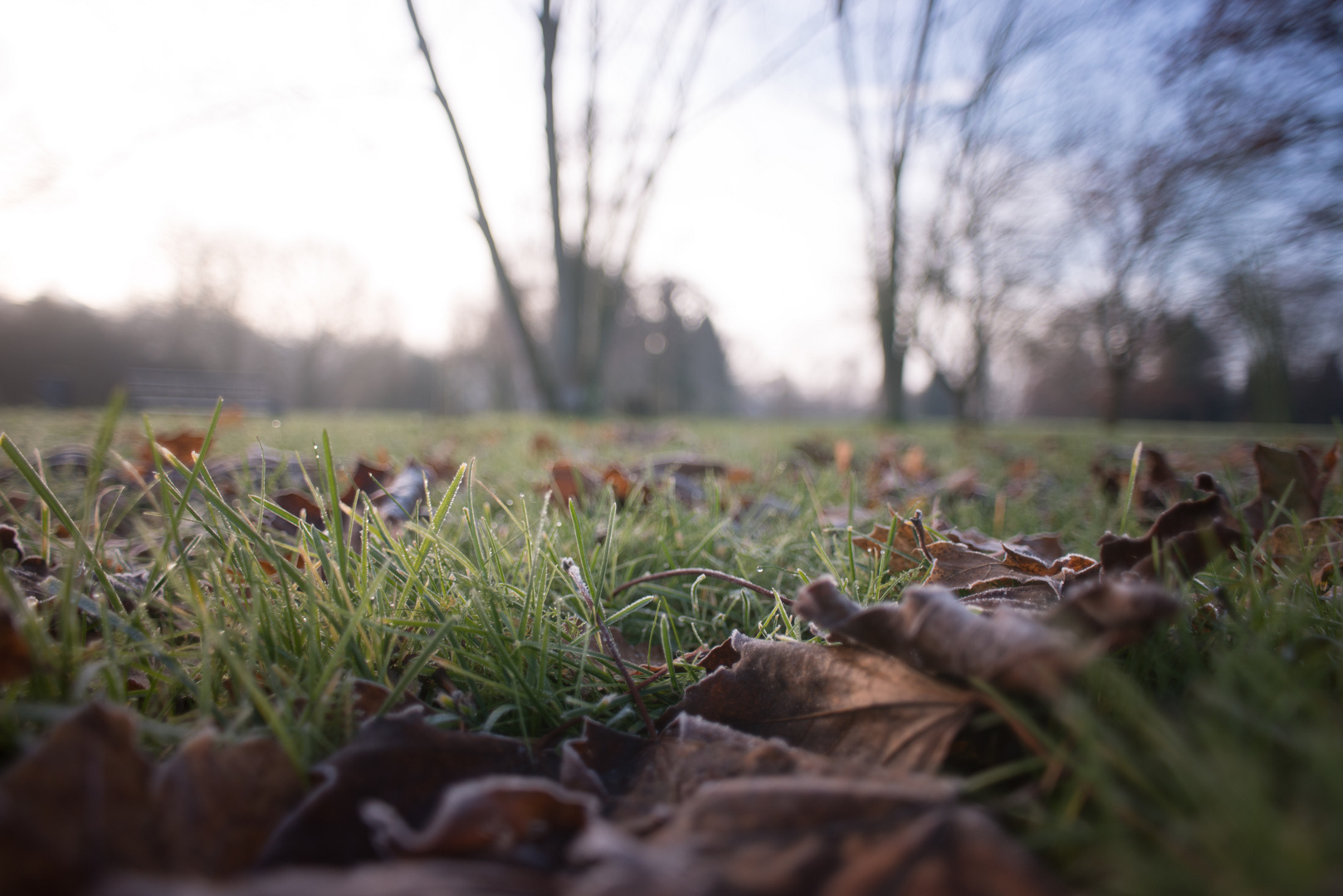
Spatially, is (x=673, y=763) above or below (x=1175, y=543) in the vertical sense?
below

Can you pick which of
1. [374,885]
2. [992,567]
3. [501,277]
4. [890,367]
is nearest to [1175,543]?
[992,567]

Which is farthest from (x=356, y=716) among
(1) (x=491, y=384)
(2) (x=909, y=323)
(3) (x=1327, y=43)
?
(1) (x=491, y=384)

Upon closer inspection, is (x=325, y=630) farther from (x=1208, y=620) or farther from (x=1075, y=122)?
(x=1075, y=122)

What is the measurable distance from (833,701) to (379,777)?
474 millimetres

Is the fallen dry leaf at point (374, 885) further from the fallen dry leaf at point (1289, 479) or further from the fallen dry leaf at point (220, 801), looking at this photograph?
the fallen dry leaf at point (1289, 479)

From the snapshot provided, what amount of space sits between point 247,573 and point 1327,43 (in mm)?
5807

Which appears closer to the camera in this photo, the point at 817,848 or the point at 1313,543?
the point at 817,848

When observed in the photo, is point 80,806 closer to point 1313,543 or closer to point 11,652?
point 11,652

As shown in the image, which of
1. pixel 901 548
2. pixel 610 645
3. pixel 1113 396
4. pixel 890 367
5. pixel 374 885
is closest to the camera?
pixel 374 885

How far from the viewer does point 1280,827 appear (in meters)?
0.34

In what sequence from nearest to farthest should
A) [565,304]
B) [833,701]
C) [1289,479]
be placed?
1. [833,701]
2. [1289,479]
3. [565,304]

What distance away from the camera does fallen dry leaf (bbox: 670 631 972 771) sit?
57 cm

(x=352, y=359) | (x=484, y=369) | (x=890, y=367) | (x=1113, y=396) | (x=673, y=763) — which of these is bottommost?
(x=673, y=763)

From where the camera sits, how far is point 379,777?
0.56m
